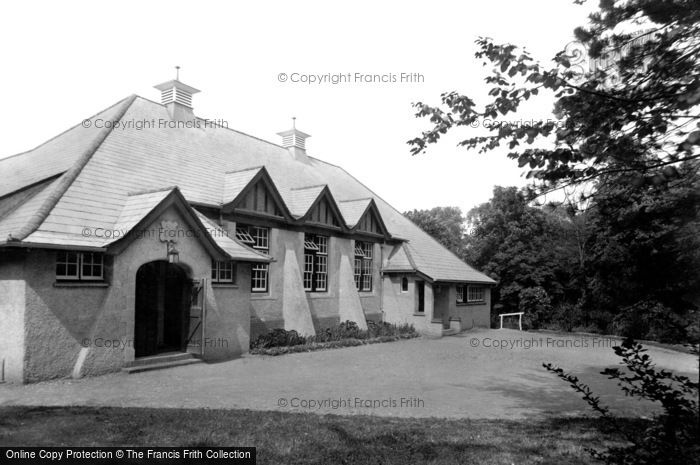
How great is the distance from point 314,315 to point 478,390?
39.2 feet

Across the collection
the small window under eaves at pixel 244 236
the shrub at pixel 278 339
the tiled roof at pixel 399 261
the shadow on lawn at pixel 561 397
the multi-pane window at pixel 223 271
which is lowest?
the shadow on lawn at pixel 561 397

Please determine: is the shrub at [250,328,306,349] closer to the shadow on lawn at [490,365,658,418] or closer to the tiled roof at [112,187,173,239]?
the tiled roof at [112,187,173,239]

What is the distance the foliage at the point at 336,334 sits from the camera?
19427 mm

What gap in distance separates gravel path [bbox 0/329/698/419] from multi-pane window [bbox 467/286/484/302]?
12614mm

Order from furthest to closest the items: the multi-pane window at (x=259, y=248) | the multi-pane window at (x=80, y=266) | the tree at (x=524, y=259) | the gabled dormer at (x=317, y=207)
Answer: the tree at (x=524, y=259), the gabled dormer at (x=317, y=207), the multi-pane window at (x=259, y=248), the multi-pane window at (x=80, y=266)

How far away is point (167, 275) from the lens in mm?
18469

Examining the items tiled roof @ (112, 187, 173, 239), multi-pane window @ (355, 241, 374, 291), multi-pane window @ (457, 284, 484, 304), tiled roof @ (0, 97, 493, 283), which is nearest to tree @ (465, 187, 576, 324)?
multi-pane window @ (457, 284, 484, 304)

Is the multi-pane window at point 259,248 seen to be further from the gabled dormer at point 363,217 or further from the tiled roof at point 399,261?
the tiled roof at point 399,261

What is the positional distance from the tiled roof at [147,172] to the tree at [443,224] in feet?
85.3

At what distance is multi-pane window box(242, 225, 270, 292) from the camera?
69.0 ft

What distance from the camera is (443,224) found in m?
68.9

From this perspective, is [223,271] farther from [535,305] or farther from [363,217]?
[535,305]

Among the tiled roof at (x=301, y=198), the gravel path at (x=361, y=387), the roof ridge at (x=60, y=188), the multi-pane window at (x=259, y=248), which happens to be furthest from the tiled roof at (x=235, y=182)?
the gravel path at (x=361, y=387)

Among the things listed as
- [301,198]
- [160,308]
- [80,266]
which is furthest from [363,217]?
[80,266]
